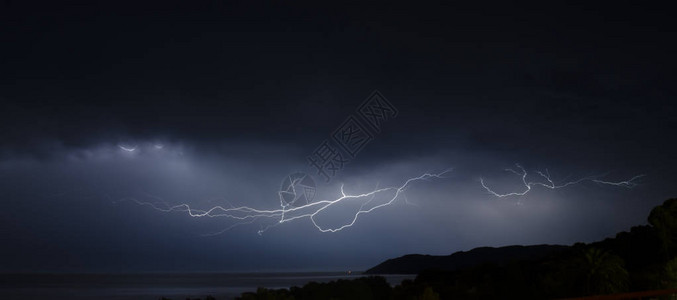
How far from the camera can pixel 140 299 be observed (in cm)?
6162

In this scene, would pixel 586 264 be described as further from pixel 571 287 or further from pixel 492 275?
pixel 492 275

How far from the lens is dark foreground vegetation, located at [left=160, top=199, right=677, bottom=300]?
20656 millimetres

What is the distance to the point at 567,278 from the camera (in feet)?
73.0

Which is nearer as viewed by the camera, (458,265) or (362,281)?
(362,281)

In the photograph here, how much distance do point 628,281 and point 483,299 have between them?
20.3ft

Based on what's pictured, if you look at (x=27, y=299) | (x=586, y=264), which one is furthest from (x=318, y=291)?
(x=27, y=299)

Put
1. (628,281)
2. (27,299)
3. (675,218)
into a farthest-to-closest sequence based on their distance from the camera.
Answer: (27,299)
(675,218)
(628,281)

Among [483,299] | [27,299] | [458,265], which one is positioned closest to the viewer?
[483,299]

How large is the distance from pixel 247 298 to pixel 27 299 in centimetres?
5665

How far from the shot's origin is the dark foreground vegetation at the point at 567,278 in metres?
20.7

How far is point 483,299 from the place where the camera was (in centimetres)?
2517

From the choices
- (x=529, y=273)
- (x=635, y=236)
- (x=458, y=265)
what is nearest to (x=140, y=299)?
(x=529, y=273)

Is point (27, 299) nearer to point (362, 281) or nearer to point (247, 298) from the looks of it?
point (362, 281)

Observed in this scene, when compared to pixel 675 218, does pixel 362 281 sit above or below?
below
